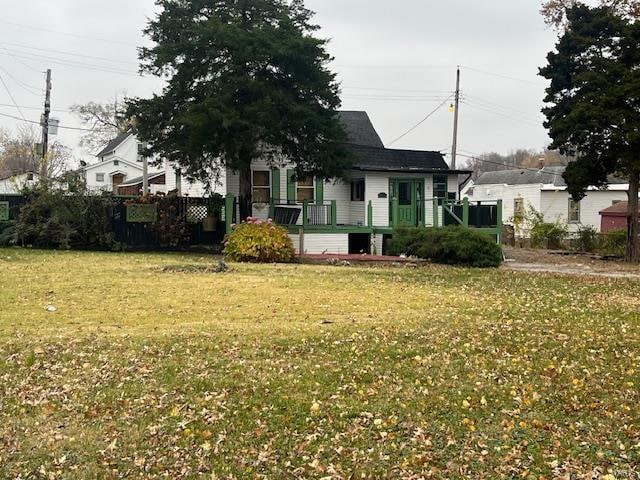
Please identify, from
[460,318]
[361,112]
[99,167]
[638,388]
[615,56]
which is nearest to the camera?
[638,388]

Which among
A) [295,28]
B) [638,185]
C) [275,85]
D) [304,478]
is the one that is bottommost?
[304,478]

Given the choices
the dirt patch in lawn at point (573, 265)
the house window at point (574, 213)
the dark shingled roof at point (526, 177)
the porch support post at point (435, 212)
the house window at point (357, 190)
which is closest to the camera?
the dirt patch in lawn at point (573, 265)

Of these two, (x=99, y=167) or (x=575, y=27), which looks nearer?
(x=575, y=27)

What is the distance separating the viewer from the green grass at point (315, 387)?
3.89 m

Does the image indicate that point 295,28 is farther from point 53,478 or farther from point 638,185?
point 53,478

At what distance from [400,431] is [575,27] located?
20.4 metres

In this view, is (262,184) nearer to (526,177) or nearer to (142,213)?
(142,213)

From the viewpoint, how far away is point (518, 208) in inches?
1398

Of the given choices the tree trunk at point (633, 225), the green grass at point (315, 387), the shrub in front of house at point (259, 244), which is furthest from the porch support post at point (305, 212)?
the green grass at point (315, 387)

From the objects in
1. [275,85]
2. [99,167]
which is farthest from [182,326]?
[99,167]

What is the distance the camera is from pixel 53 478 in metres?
3.66

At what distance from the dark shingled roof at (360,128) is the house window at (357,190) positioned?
254cm

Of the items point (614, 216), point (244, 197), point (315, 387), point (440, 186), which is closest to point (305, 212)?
point (244, 197)

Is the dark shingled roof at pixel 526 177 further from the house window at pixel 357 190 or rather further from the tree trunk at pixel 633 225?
the house window at pixel 357 190
